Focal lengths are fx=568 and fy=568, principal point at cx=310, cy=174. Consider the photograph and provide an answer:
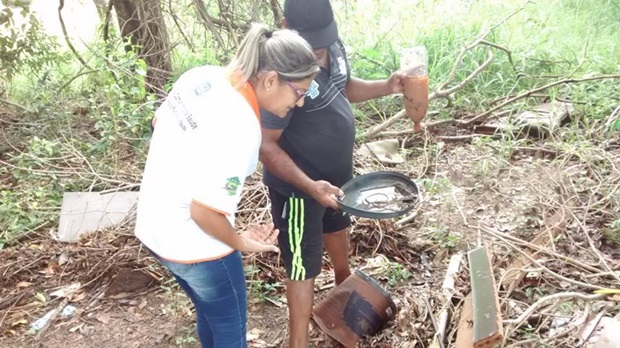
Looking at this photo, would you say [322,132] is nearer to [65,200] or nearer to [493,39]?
[65,200]

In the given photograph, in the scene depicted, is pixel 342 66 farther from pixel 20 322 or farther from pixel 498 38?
pixel 498 38

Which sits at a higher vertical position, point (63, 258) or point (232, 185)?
point (232, 185)

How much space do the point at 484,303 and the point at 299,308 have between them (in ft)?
2.71

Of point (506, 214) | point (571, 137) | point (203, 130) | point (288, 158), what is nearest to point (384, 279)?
point (506, 214)

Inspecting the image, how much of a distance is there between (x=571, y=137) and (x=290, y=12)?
10.1 feet

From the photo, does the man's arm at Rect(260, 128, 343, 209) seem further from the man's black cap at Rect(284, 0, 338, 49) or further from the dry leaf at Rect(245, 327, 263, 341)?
the dry leaf at Rect(245, 327, 263, 341)

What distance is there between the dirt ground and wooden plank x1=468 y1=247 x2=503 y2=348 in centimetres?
19

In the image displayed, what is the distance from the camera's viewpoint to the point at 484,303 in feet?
7.86

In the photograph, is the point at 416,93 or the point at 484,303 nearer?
the point at 484,303

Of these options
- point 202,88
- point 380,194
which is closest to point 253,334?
point 380,194

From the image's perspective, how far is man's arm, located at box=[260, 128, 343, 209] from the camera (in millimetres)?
2250

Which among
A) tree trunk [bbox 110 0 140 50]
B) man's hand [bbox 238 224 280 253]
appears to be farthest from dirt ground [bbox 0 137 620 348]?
tree trunk [bbox 110 0 140 50]

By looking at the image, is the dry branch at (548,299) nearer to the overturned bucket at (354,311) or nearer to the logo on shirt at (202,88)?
the overturned bucket at (354,311)

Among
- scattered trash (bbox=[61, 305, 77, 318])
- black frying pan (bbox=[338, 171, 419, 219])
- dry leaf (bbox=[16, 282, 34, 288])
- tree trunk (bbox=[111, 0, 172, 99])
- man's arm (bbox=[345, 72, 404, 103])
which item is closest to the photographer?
black frying pan (bbox=[338, 171, 419, 219])
